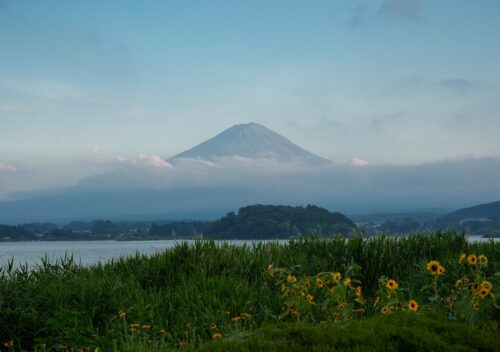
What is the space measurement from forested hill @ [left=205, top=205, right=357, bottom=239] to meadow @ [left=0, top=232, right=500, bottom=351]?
29591 millimetres

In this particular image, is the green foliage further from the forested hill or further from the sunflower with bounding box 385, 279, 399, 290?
the forested hill

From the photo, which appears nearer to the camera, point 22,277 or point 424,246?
point 22,277

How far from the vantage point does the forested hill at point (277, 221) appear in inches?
1774

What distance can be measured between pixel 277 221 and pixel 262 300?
3655 centimetres

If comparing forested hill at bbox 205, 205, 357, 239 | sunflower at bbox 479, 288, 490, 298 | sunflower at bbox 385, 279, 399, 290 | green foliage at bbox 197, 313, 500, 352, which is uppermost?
forested hill at bbox 205, 205, 357, 239

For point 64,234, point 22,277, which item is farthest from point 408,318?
point 64,234

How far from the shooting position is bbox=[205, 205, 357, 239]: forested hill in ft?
148

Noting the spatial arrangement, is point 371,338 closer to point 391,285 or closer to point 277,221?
point 391,285

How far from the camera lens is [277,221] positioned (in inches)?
1829

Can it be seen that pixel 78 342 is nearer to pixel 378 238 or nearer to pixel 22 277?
pixel 22 277

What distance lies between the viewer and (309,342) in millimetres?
6234

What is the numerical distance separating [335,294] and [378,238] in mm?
Result: 5576

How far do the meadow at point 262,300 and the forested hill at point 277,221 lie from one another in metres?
29.6

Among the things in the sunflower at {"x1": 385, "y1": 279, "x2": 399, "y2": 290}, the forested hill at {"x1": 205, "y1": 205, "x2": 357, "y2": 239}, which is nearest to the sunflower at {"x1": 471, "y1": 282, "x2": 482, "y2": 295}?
the sunflower at {"x1": 385, "y1": 279, "x2": 399, "y2": 290}
